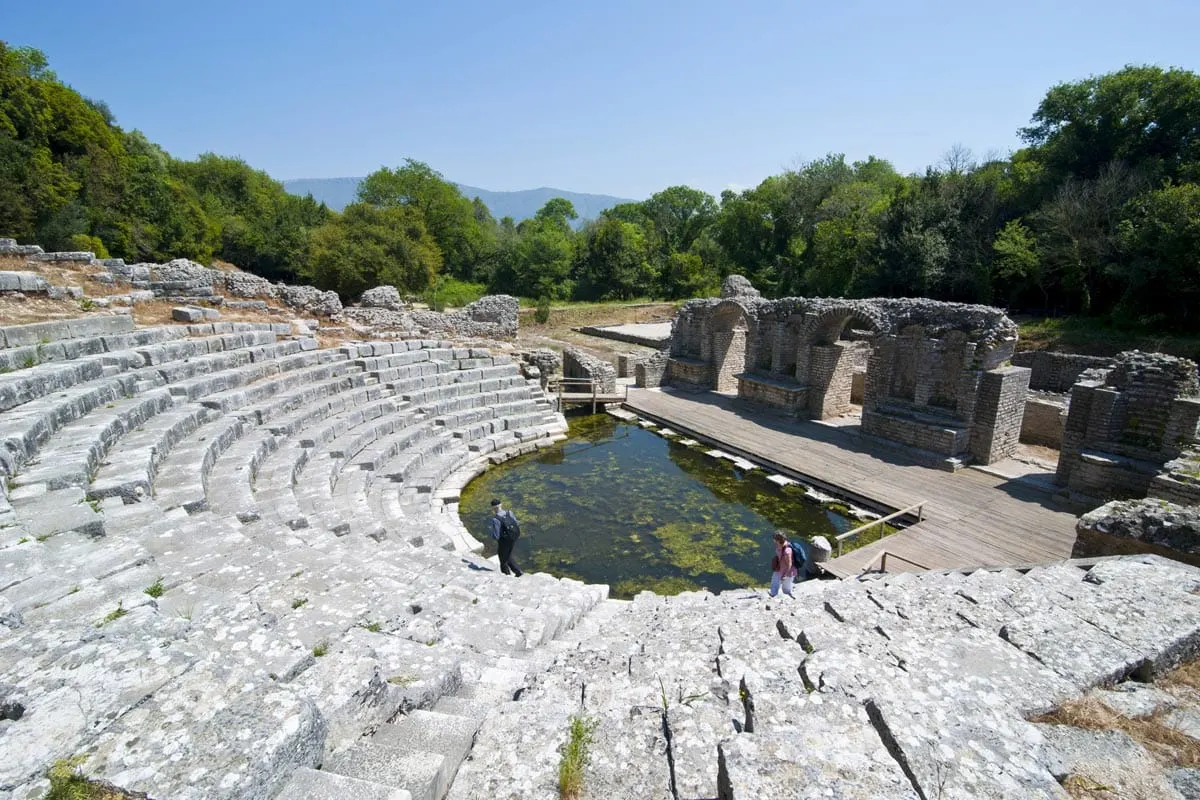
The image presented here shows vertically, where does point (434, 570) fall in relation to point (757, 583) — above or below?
above

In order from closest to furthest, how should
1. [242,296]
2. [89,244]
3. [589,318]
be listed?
[242,296] → [89,244] → [589,318]

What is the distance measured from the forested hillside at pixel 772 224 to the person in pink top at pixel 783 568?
17.9m

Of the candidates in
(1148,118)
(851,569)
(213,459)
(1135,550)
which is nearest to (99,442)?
(213,459)

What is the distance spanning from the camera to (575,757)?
9.10 feet

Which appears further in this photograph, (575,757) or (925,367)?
(925,367)

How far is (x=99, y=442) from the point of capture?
648cm

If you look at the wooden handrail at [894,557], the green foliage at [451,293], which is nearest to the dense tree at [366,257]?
the green foliage at [451,293]

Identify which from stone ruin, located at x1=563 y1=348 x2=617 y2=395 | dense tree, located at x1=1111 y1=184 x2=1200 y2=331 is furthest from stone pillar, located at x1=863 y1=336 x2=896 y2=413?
dense tree, located at x1=1111 y1=184 x2=1200 y2=331

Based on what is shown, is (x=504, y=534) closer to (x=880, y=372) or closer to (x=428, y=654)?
(x=428, y=654)

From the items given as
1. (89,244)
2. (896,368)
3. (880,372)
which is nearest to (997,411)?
(896,368)

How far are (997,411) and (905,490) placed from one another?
267 cm

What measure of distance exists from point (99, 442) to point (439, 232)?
40.3 m

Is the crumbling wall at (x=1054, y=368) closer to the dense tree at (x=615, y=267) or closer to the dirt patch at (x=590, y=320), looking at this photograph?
the dirt patch at (x=590, y=320)

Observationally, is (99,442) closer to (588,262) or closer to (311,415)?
(311,415)
